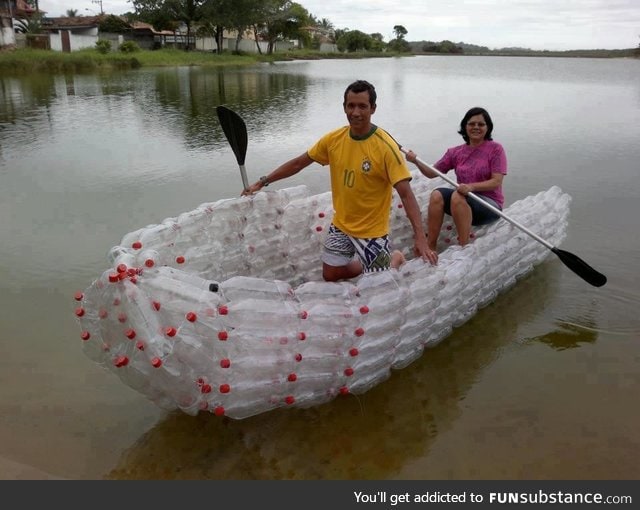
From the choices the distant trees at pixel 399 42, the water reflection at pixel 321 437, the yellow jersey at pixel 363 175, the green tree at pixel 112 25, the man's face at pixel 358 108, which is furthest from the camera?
the distant trees at pixel 399 42

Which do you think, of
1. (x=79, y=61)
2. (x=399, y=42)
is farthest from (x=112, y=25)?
(x=399, y=42)

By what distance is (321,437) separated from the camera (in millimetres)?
3275

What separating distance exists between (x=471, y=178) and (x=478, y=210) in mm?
310

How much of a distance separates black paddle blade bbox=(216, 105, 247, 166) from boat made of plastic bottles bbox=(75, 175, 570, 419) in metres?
0.53

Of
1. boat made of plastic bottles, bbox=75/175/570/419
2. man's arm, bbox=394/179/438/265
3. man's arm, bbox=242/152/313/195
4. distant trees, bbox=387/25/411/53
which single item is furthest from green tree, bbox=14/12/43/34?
distant trees, bbox=387/25/411/53

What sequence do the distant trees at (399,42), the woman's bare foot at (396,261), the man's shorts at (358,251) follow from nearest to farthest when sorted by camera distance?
the man's shorts at (358,251)
the woman's bare foot at (396,261)
the distant trees at (399,42)

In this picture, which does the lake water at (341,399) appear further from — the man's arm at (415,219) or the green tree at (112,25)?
the green tree at (112,25)

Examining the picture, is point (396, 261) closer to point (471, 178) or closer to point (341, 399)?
point (341, 399)

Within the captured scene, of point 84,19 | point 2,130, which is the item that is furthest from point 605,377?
point 84,19

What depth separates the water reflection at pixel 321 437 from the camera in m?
3.04

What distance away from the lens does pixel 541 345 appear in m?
4.38

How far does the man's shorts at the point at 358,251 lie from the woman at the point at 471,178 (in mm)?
1126

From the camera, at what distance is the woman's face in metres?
4.87

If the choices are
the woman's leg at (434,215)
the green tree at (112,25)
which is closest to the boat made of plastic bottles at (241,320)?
the woman's leg at (434,215)
